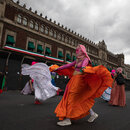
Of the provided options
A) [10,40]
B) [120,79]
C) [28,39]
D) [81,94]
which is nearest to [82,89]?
[81,94]

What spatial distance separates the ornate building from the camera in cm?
1455

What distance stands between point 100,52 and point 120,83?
3115 cm

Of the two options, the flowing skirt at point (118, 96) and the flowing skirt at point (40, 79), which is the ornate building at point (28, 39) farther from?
the flowing skirt at point (118, 96)

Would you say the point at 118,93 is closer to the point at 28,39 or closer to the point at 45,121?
the point at 45,121

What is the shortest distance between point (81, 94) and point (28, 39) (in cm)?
1724

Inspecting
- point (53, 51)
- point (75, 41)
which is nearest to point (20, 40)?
point (53, 51)

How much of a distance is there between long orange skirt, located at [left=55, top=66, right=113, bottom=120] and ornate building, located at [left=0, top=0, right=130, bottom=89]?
1255cm

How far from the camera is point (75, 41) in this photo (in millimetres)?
27125

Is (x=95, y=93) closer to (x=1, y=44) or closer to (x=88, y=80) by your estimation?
(x=88, y=80)

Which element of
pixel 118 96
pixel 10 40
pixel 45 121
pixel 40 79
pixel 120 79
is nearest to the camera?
pixel 45 121

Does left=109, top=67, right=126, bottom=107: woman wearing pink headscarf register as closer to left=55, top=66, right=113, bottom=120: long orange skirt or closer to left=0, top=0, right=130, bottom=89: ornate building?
left=55, top=66, right=113, bottom=120: long orange skirt

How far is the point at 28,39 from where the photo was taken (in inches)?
723

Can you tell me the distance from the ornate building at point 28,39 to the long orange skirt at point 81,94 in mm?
12547

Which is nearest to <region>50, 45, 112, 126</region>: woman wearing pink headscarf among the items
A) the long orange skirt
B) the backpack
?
the long orange skirt
